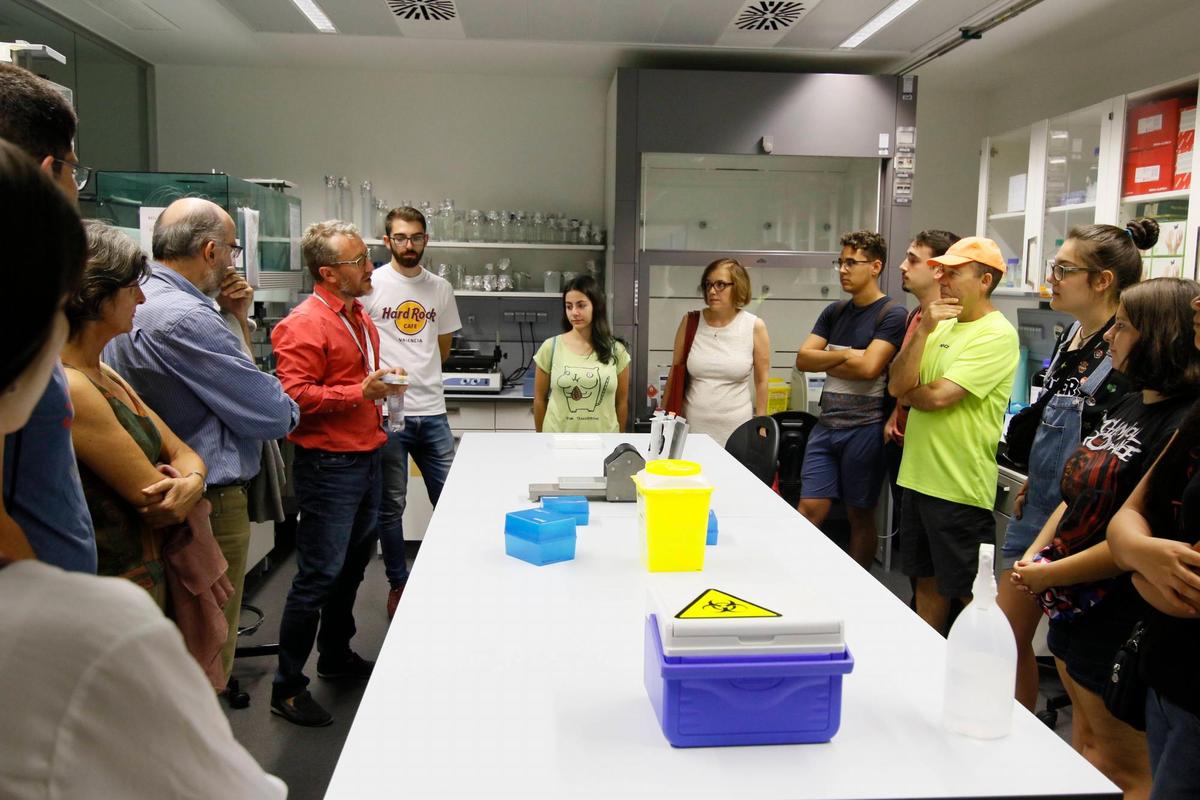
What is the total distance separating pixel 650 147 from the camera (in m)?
4.47

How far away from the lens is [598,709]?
1225 millimetres

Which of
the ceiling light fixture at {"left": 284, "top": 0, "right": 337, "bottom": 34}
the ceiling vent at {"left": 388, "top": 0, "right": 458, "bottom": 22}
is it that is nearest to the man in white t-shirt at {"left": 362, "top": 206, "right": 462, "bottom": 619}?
the ceiling vent at {"left": 388, "top": 0, "right": 458, "bottom": 22}

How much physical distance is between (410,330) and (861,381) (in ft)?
6.06

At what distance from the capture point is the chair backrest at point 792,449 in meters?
3.97

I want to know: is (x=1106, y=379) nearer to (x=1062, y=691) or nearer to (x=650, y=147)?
(x=1062, y=691)

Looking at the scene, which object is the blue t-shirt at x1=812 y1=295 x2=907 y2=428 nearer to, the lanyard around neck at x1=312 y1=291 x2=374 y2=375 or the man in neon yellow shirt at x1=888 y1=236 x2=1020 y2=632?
the man in neon yellow shirt at x1=888 y1=236 x2=1020 y2=632

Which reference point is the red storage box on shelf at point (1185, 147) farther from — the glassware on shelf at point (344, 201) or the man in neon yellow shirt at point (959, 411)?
the glassware on shelf at point (344, 201)

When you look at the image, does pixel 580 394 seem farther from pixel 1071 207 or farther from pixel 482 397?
pixel 1071 207

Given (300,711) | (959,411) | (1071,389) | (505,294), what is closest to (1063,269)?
A: (1071,389)

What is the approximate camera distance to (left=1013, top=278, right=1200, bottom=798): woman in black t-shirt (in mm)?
1732

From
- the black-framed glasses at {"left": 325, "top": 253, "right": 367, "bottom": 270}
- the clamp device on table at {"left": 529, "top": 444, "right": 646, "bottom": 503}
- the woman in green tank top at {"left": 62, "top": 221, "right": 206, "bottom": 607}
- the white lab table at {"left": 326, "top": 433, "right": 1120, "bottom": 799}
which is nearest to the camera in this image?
the white lab table at {"left": 326, "top": 433, "right": 1120, "bottom": 799}

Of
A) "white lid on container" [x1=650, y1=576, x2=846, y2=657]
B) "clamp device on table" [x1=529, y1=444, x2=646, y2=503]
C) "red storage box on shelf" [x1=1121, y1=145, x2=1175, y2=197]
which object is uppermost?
"red storage box on shelf" [x1=1121, y1=145, x2=1175, y2=197]

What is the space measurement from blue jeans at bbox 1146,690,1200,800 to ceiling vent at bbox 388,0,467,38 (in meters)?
3.62

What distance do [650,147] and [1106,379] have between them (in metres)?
2.75
